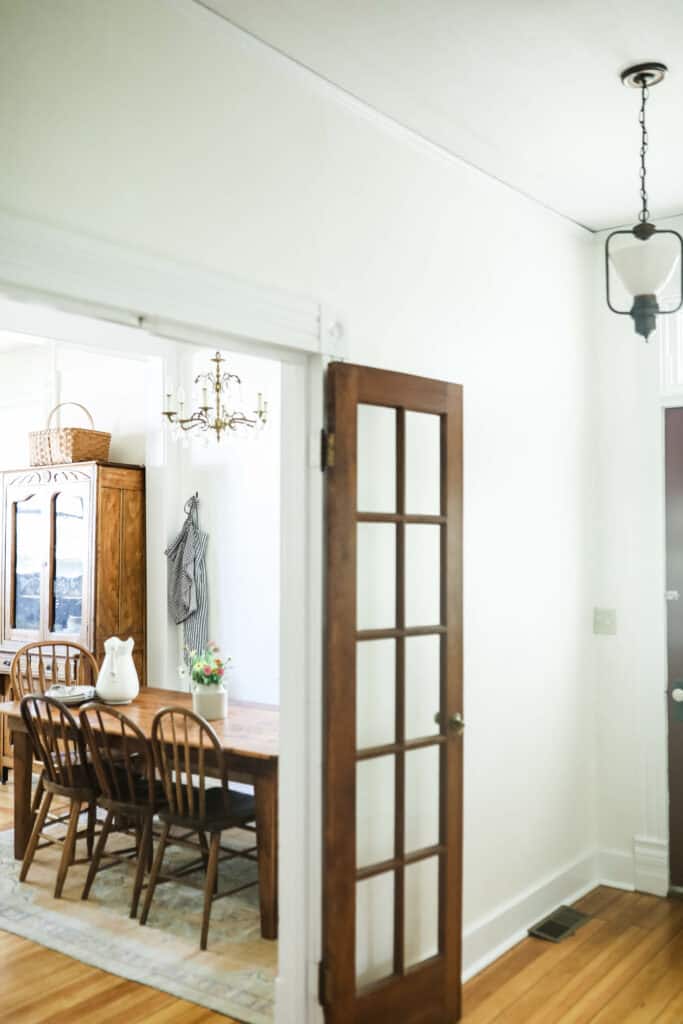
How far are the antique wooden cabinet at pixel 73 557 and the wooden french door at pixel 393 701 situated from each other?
10.8 feet

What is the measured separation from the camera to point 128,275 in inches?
91.0

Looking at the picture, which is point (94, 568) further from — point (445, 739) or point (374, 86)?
point (374, 86)

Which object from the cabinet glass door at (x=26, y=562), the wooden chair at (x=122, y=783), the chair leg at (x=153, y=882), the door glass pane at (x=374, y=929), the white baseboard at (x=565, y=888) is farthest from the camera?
the cabinet glass door at (x=26, y=562)

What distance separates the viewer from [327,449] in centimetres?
287

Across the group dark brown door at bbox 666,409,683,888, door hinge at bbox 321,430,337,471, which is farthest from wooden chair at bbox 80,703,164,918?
dark brown door at bbox 666,409,683,888

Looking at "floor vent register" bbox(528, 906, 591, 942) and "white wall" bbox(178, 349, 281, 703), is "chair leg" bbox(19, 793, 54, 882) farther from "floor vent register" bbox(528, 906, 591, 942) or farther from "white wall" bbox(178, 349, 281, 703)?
"floor vent register" bbox(528, 906, 591, 942)

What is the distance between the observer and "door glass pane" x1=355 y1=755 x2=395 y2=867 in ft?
9.84

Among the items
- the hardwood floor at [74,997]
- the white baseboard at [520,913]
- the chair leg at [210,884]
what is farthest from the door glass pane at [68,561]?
the white baseboard at [520,913]

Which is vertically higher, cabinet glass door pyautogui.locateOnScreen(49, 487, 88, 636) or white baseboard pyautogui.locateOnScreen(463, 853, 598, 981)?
cabinet glass door pyautogui.locateOnScreen(49, 487, 88, 636)

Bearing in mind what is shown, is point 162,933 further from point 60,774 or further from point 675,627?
point 675,627

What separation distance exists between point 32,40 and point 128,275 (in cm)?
54

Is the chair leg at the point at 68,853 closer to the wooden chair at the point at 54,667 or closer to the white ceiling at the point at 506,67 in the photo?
the wooden chair at the point at 54,667

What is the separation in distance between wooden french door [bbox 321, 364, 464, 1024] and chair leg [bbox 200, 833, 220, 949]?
37.0 inches

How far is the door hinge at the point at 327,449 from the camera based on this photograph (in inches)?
112
